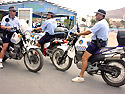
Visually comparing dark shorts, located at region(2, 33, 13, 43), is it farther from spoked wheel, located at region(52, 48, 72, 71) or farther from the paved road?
spoked wheel, located at region(52, 48, 72, 71)

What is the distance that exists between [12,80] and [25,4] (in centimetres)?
1355

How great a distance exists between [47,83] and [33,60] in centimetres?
97

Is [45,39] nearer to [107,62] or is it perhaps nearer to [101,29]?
[101,29]

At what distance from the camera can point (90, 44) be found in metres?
3.65

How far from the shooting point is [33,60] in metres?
4.28

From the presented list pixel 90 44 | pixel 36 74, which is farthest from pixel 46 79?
pixel 90 44

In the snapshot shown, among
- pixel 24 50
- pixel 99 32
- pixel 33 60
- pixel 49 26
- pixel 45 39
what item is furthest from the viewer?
pixel 45 39

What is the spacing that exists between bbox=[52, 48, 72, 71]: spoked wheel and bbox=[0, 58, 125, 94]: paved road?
0.16 meters

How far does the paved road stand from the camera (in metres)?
3.21

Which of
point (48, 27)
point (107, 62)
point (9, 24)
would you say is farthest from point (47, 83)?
point (9, 24)

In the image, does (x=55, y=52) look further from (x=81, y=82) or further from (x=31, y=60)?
(x=81, y=82)

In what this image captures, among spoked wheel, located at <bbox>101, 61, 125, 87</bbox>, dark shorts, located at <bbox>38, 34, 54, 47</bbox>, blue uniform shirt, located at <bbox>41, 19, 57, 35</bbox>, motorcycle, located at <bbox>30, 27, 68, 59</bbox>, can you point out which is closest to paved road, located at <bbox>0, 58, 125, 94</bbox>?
spoked wheel, located at <bbox>101, 61, 125, 87</bbox>

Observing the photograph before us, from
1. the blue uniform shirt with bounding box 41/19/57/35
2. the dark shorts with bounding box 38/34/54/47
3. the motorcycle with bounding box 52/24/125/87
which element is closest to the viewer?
the motorcycle with bounding box 52/24/125/87

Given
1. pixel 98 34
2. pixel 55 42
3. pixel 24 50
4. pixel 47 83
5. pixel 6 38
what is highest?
pixel 98 34
